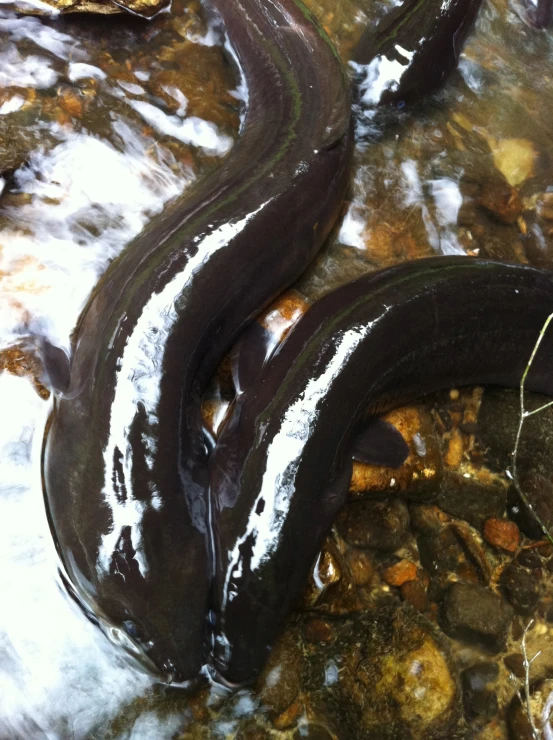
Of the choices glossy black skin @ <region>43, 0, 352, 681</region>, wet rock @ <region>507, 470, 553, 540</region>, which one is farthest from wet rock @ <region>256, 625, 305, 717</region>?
wet rock @ <region>507, 470, 553, 540</region>

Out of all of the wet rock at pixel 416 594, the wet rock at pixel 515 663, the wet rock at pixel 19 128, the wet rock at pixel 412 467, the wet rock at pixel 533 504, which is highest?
the wet rock at pixel 19 128

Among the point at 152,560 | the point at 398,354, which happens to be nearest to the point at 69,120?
the point at 398,354

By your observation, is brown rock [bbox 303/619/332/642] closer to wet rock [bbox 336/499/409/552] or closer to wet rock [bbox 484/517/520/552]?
wet rock [bbox 336/499/409/552]

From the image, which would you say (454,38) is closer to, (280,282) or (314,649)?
(280,282)

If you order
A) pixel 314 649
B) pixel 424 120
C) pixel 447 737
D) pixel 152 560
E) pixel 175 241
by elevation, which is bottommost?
pixel 447 737

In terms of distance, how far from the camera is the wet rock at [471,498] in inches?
153

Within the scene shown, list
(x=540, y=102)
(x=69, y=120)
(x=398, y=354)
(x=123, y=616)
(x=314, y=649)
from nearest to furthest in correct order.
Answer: (x=123, y=616)
(x=314, y=649)
(x=398, y=354)
(x=69, y=120)
(x=540, y=102)

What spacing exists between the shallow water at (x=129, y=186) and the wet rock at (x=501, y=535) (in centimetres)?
169

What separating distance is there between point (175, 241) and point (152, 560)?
1672mm

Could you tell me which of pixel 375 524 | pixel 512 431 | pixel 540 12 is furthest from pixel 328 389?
pixel 540 12

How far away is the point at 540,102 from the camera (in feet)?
16.5

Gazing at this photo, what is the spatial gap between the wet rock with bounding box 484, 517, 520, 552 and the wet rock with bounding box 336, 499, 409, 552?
1.75 feet

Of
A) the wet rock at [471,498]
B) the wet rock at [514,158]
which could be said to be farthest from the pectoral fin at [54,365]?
the wet rock at [514,158]

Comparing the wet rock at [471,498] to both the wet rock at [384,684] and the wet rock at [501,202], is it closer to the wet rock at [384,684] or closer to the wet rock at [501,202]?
the wet rock at [384,684]
